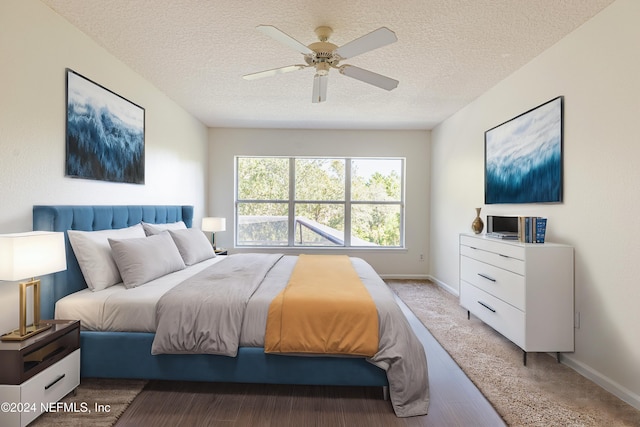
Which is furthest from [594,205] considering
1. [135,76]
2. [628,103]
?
[135,76]

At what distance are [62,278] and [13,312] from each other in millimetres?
306

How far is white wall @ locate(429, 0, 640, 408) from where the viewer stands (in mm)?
1956

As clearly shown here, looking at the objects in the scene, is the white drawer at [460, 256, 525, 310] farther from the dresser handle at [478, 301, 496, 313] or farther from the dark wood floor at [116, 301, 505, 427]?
the dark wood floor at [116, 301, 505, 427]

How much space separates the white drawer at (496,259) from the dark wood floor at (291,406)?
93 cm

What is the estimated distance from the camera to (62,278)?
217 cm

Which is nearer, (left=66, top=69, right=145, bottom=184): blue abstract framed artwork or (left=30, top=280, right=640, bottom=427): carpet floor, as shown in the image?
(left=30, top=280, right=640, bottom=427): carpet floor

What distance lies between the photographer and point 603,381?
6.96 ft

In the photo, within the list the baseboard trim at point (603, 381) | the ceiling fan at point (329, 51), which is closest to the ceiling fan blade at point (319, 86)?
the ceiling fan at point (329, 51)

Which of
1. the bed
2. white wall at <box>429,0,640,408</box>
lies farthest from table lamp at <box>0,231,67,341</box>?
white wall at <box>429,0,640,408</box>

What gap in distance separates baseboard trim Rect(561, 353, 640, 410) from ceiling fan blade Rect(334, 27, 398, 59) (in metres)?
2.58

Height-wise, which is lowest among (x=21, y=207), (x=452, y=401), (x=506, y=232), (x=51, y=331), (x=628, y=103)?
(x=452, y=401)

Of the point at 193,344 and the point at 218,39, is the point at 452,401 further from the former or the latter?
the point at 218,39

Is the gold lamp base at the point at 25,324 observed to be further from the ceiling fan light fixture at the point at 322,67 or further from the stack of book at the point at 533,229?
the stack of book at the point at 533,229

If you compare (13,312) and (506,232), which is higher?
(506,232)
